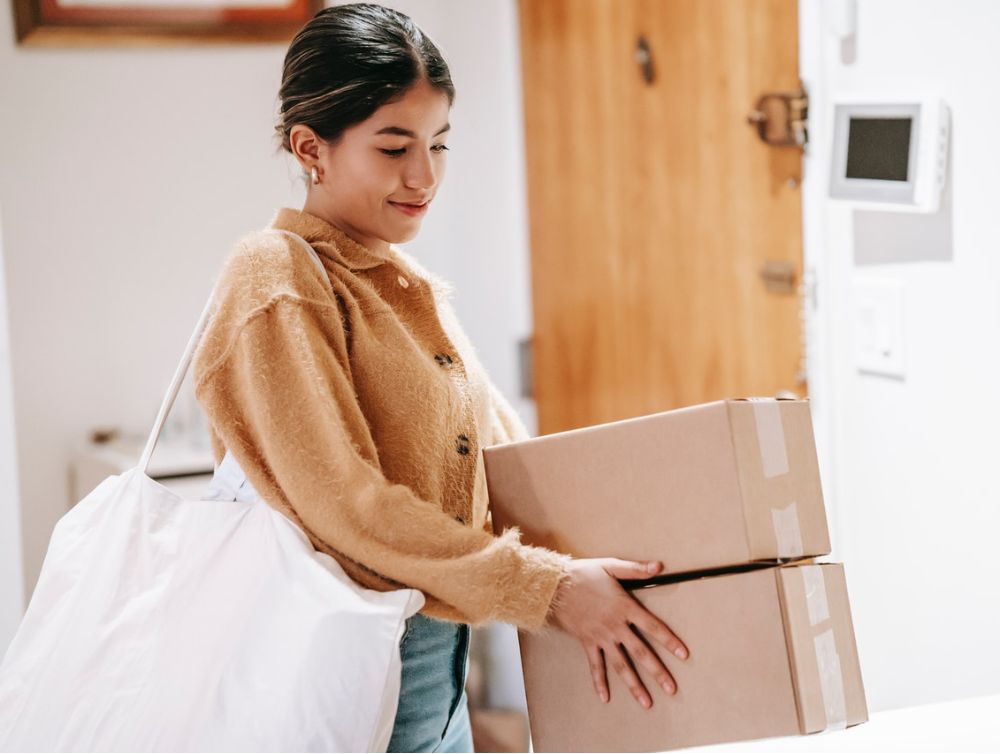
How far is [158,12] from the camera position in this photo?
104 inches

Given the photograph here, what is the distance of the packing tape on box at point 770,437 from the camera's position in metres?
0.97

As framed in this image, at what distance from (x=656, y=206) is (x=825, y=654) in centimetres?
139

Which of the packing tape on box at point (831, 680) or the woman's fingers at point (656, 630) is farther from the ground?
the woman's fingers at point (656, 630)

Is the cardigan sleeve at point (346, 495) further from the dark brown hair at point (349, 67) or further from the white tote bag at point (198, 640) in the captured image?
the dark brown hair at point (349, 67)

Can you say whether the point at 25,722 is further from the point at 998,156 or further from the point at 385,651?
the point at 998,156

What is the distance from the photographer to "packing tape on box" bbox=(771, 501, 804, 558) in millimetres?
969

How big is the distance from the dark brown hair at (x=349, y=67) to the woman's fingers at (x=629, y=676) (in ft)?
1.77

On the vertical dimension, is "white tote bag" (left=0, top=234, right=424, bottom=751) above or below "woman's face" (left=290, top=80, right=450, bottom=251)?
below

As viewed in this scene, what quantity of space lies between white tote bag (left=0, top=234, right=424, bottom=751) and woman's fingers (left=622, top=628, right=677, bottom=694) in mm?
189

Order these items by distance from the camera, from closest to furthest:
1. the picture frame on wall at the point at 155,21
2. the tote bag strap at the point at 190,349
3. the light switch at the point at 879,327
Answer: the tote bag strap at the point at 190,349 < the light switch at the point at 879,327 < the picture frame on wall at the point at 155,21

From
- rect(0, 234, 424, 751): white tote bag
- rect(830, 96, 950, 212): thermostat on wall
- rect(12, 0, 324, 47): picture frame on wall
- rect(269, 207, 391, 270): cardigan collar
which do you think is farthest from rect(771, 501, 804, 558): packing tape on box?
rect(12, 0, 324, 47): picture frame on wall

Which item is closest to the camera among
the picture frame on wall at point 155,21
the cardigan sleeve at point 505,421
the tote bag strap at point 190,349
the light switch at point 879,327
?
the tote bag strap at point 190,349

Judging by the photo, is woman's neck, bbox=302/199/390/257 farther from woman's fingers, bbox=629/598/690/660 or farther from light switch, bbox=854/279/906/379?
light switch, bbox=854/279/906/379

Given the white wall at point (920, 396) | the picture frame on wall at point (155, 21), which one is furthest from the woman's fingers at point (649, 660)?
the picture frame on wall at point (155, 21)
